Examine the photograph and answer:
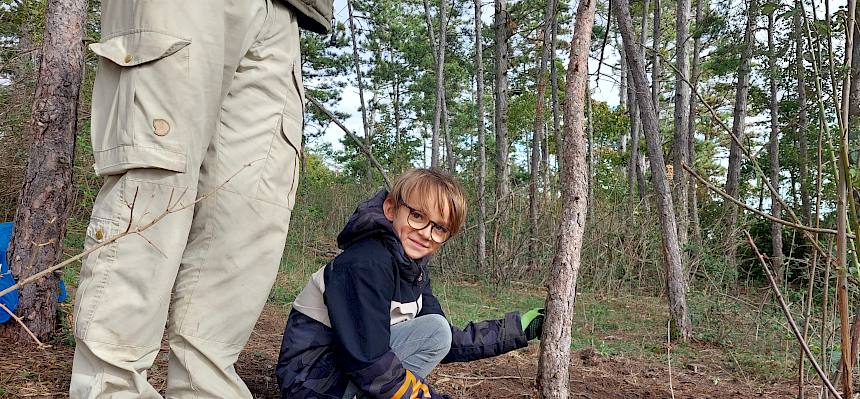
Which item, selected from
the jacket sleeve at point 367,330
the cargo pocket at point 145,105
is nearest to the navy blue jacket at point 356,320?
the jacket sleeve at point 367,330

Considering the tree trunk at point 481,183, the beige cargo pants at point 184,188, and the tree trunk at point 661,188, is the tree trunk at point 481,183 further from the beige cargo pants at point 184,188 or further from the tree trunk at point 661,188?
the beige cargo pants at point 184,188

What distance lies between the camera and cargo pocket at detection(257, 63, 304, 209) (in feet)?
6.20

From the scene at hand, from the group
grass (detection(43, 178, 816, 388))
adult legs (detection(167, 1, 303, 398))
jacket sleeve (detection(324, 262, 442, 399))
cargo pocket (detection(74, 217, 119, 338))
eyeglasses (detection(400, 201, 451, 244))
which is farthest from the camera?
grass (detection(43, 178, 816, 388))

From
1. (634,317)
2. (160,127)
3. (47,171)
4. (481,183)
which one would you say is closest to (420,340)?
(160,127)

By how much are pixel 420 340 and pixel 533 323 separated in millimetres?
419

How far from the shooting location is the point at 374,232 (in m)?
1.95

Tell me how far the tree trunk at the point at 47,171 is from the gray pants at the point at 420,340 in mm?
1360

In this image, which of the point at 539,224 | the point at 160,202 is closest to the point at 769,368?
the point at 160,202

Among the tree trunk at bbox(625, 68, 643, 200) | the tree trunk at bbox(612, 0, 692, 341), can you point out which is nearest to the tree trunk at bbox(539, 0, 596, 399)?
the tree trunk at bbox(612, 0, 692, 341)

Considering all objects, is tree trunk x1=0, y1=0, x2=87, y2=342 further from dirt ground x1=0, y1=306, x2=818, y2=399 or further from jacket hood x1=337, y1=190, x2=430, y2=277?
jacket hood x1=337, y1=190, x2=430, y2=277

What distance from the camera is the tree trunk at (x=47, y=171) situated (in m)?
2.35

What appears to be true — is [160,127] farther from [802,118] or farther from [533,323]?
[802,118]

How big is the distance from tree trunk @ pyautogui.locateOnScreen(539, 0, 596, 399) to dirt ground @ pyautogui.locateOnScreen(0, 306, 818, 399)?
0.35m

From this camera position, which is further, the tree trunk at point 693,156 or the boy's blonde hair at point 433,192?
the tree trunk at point 693,156
